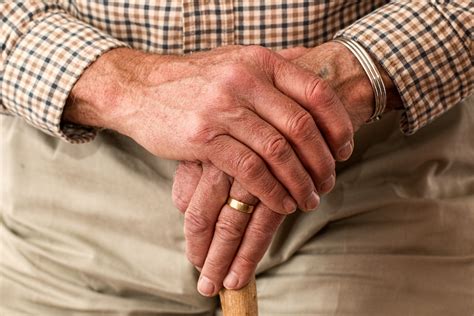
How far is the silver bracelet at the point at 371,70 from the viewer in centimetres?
116

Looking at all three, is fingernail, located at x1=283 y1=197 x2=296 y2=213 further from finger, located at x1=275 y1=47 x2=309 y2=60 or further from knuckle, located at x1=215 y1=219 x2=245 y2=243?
finger, located at x1=275 y1=47 x2=309 y2=60

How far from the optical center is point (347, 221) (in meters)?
1.30

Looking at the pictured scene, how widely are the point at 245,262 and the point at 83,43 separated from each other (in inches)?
16.5

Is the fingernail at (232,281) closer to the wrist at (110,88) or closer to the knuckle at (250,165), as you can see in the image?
the knuckle at (250,165)

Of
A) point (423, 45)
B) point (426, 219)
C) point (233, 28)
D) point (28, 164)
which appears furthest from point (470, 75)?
point (28, 164)

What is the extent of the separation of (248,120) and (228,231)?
0.56 feet

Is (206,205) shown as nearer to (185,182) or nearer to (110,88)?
(185,182)

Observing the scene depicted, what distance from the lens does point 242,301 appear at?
3.75ft

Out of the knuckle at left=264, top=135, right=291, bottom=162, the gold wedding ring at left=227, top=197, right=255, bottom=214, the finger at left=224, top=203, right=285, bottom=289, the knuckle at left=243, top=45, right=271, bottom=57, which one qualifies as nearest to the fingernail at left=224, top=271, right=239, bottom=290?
the finger at left=224, top=203, right=285, bottom=289

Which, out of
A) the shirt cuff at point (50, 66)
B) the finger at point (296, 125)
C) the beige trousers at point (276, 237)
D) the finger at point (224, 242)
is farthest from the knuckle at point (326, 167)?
the shirt cuff at point (50, 66)

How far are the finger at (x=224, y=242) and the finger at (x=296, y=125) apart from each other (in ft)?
0.33

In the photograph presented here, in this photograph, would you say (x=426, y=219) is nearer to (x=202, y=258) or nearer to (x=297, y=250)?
(x=297, y=250)

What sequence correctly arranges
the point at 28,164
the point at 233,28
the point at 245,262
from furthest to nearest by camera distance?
the point at 28,164, the point at 233,28, the point at 245,262

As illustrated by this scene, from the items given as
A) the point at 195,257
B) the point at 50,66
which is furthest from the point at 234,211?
the point at 50,66
